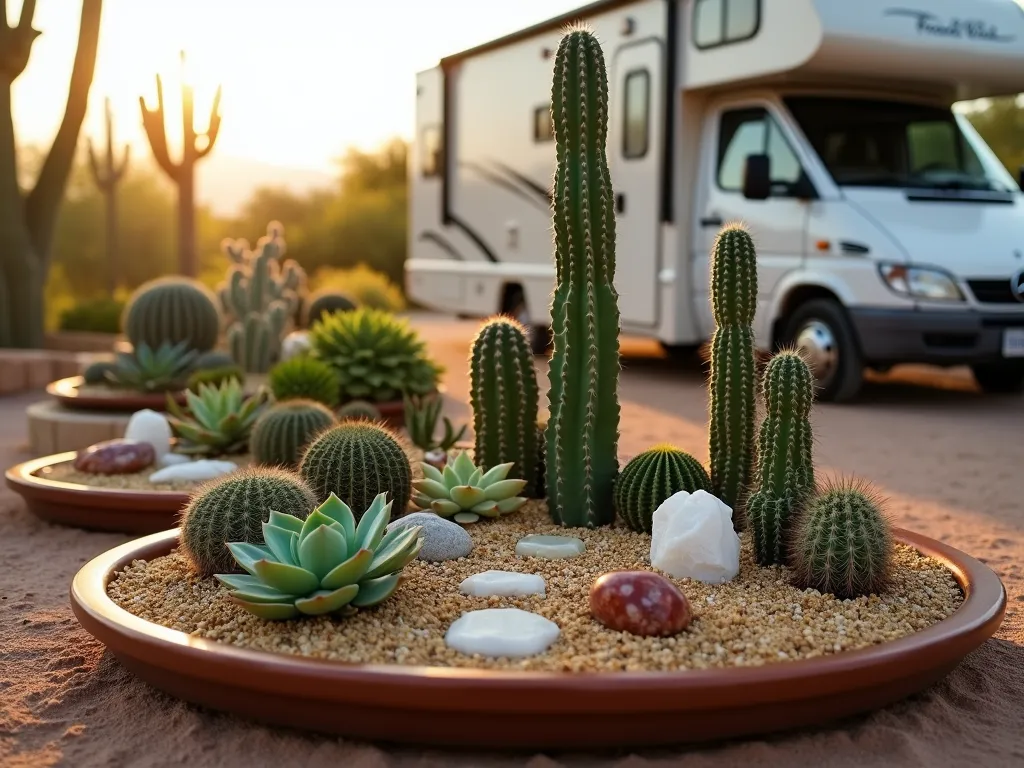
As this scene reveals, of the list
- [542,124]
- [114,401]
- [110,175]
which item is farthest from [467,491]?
[110,175]

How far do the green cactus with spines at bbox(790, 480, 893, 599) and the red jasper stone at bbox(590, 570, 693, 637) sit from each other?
1.72 ft

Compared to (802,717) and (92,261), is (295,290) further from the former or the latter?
(92,261)

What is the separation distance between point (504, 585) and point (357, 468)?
3.19ft

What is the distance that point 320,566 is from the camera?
10.00ft

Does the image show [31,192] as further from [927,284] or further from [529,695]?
[529,695]

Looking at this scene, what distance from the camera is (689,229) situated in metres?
9.65

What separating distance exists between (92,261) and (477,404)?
26920 millimetres

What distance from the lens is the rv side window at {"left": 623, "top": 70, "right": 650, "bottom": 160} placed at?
9.80 metres

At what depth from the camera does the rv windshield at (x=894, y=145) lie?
8.66 metres

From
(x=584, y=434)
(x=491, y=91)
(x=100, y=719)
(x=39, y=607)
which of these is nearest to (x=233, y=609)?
(x=100, y=719)

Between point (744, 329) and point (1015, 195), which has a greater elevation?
point (1015, 195)

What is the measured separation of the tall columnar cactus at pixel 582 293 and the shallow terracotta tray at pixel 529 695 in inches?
58.5

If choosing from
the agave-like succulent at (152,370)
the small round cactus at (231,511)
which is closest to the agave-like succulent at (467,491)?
the small round cactus at (231,511)

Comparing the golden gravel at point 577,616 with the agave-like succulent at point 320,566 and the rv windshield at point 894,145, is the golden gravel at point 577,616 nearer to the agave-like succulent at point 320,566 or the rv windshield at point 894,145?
the agave-like succulent at point 320,566
